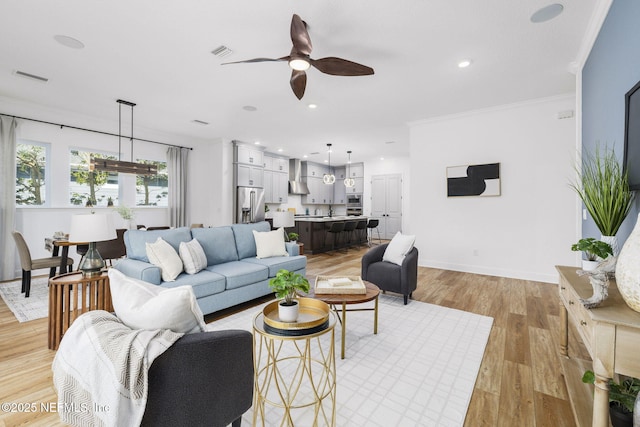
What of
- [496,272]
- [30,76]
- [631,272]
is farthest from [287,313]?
[30,76]

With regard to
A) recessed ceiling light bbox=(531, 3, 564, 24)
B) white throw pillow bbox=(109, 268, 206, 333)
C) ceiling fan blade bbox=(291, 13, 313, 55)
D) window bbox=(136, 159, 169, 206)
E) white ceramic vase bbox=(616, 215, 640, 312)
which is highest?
recessed ceiling light bbox=(531, 3, 564, 24)

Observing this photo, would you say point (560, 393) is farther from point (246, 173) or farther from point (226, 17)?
point (246, 173)

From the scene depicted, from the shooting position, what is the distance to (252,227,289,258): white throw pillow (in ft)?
12.9

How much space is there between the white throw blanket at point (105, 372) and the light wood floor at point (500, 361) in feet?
3.25

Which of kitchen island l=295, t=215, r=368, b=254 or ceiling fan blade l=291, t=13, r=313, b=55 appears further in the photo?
kitchen island l=295, t=215, r=368, b=254

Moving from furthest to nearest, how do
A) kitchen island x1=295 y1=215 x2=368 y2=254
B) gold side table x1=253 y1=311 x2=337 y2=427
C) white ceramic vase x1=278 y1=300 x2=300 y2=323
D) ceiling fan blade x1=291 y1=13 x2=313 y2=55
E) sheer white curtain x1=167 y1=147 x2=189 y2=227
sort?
1. kitchen island x1=295 y1=215 x2=368 y2=254
2. sheer white curtain x1=167 y1=147 x2=189 y2=227
3. ceiling fan blade x1=291 y1=13 x2=313 y2=55
4. white ceramic vase x1=278 y1=300 x2=300 y2=323
5. gold side table x1=253 y1=311 x2=337 y2=427

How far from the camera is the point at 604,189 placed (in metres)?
1.78

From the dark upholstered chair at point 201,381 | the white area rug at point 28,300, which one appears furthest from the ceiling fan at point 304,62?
the white area rug at point 28,300

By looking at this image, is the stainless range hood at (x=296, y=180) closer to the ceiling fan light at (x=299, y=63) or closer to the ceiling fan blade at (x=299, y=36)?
the ceiling fan light at (x=299, y=63)

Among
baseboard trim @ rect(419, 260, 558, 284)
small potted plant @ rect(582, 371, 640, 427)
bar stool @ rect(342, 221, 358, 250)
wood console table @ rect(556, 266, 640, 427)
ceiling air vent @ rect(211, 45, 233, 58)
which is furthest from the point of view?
bar stool @ rect(342, 221, 358, 250)

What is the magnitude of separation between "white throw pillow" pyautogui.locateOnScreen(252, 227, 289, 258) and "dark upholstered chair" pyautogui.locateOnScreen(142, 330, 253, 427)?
104 inches

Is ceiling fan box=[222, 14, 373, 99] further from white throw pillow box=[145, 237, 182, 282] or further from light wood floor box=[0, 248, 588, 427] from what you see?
light wood floor box=[0, 248, 588, 427]

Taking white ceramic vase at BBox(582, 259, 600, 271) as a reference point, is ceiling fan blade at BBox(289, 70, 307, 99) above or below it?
above

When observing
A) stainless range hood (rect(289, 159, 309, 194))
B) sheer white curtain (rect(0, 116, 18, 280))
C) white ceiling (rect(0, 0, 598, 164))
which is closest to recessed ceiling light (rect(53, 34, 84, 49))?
white ceiling (rect(0, 0, 598, 164))
